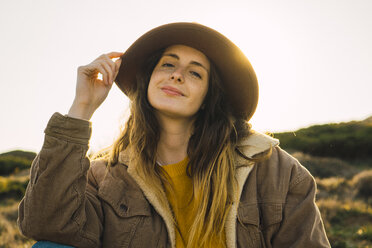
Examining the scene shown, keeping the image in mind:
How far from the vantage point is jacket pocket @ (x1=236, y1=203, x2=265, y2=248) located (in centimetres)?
274

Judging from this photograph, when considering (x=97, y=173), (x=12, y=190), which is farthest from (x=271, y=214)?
(x=12, y=190)

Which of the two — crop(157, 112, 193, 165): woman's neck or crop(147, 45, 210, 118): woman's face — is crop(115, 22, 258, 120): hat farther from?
crop(157, 112, 193, 165): woman's neck

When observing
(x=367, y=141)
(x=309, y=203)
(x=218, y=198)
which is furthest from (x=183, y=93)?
(x=367, y=141)

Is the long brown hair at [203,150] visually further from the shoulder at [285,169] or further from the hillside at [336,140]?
the hillside at [336,140]

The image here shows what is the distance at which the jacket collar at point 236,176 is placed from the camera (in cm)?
276

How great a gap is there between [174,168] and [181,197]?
295mm

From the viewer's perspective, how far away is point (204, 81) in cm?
333

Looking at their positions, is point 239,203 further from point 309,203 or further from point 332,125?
point 332,125

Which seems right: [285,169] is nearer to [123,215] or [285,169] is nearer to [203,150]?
[203,150]

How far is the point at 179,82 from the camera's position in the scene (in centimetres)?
311

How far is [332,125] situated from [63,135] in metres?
16.7

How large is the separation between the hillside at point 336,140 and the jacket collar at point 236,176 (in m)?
12.9

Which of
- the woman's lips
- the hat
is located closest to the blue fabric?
the woman's lips

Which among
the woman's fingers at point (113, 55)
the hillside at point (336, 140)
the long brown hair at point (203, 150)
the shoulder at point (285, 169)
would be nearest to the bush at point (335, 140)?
the hillside at point (336, 140)
